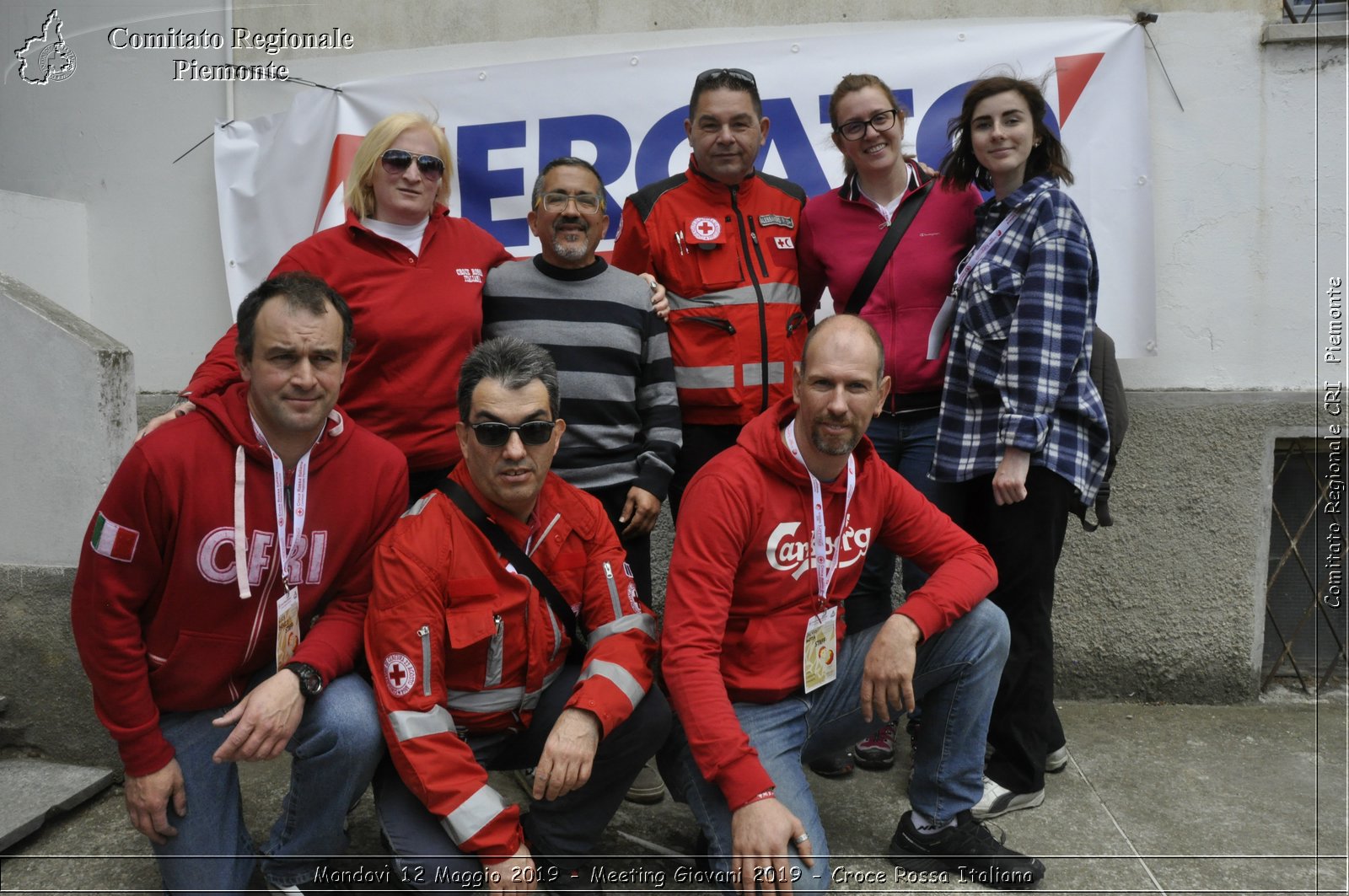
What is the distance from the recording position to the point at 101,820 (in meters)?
3.04

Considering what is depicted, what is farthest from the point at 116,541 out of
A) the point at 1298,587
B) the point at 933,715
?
the point at 1298,587

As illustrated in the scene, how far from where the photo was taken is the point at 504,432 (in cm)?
234

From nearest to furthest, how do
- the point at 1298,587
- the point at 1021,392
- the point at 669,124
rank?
the point at 1021,392 < the point at 669,124 < the point at 1298,587

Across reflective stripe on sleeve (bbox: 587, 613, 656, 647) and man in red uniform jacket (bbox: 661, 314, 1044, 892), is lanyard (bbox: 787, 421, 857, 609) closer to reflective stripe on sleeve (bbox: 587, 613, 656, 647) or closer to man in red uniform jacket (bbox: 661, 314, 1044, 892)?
man in red uniform jacket (bbox: 661, 314, 1044, 892)

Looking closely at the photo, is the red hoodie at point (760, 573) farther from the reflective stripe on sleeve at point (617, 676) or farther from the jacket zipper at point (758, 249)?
the jacket zipper at point (758, 249)

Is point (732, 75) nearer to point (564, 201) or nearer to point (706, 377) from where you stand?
point (564, 201)

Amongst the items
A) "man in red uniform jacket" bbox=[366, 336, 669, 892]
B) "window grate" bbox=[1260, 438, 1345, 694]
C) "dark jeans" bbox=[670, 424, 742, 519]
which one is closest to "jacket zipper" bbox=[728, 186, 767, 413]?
"dark jeans" bbox=[670, 424, 742, 519]

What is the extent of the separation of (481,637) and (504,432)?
0.49m

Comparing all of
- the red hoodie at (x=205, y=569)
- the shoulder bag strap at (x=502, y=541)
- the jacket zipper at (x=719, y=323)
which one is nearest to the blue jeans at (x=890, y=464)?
the jacket zipper at (x=719, y=323)

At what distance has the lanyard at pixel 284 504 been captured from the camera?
240 cm

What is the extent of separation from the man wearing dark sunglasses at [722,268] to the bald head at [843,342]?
1.83 ft

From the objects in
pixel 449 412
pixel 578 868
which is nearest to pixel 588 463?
pixel 449 412

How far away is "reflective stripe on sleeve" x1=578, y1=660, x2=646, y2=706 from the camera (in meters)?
2.37

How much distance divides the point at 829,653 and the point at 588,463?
2.96 feet
